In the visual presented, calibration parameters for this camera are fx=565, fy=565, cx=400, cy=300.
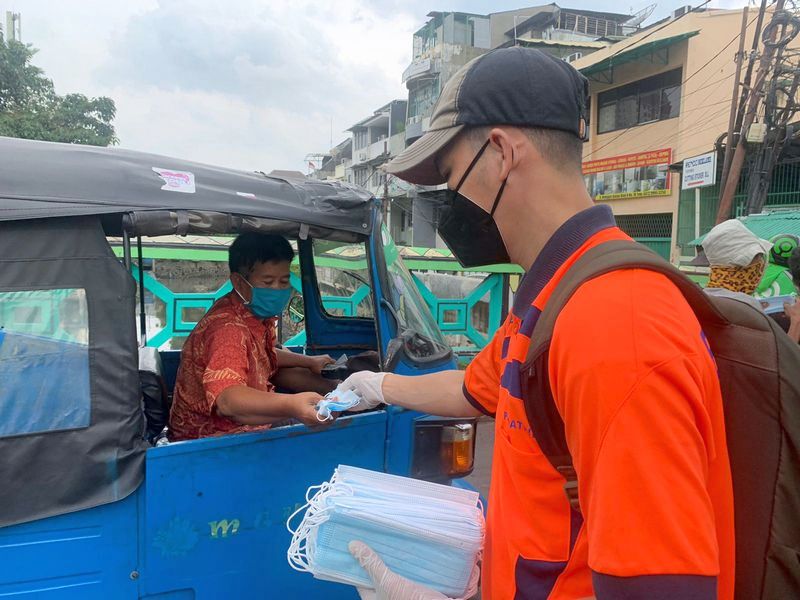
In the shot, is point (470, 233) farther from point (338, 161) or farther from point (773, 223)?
point (338, 161)

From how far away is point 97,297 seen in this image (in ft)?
5.75

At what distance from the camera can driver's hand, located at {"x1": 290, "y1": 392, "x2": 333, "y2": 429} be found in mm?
1909

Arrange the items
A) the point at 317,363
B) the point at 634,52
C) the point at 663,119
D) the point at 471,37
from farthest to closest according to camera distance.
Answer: the point at 471,37 → the point at 663,119 → the point at 634,52 → the point at 317,363

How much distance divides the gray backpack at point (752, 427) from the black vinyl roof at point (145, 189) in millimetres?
1390

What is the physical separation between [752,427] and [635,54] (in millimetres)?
20638

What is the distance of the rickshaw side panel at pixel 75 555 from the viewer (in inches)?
65.9

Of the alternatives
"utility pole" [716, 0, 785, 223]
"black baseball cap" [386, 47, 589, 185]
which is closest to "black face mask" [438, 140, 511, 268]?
"black baseball cap" [386, 47, 589, 185]

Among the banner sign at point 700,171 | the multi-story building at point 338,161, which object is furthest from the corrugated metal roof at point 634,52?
the multi-story building at point 338,161

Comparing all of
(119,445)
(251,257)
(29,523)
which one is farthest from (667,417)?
(251,257)

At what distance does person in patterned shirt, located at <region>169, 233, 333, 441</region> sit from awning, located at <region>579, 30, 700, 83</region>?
737 inches

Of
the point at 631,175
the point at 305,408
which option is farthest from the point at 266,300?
the point at 631,175

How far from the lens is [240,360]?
7.14ft

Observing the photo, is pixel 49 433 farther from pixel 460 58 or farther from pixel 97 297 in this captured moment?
pixel 460 58

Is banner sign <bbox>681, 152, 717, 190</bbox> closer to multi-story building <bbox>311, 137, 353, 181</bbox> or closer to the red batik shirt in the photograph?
the red batik shirt
